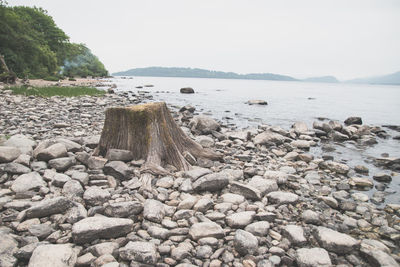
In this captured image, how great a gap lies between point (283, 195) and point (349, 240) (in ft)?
5.14

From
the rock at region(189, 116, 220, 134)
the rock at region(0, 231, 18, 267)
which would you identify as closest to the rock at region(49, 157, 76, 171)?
the rock at region(0, 231, 18, 267)

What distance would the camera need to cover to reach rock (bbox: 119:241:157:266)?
10.0 ft

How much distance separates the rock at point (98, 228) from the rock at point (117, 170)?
184cm

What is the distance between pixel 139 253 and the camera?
3086mm

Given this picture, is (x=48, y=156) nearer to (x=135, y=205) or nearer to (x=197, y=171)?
(x=135, y=205)

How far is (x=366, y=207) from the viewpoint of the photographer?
17.8ft

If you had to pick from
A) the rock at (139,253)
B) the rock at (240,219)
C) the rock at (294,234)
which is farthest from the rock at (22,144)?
Result: the rock at (294,234)

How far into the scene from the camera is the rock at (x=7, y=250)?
281 centimetres

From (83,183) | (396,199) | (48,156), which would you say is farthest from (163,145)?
(396,199)

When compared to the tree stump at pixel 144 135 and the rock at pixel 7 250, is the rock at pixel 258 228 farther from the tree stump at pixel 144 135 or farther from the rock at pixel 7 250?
the rock at pixel 7 250

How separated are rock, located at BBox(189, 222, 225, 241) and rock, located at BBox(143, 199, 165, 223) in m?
0.63

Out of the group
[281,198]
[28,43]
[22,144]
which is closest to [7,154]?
[22,144]

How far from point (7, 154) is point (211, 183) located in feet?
16.0

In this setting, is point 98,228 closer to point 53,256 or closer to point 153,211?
point 53,256
